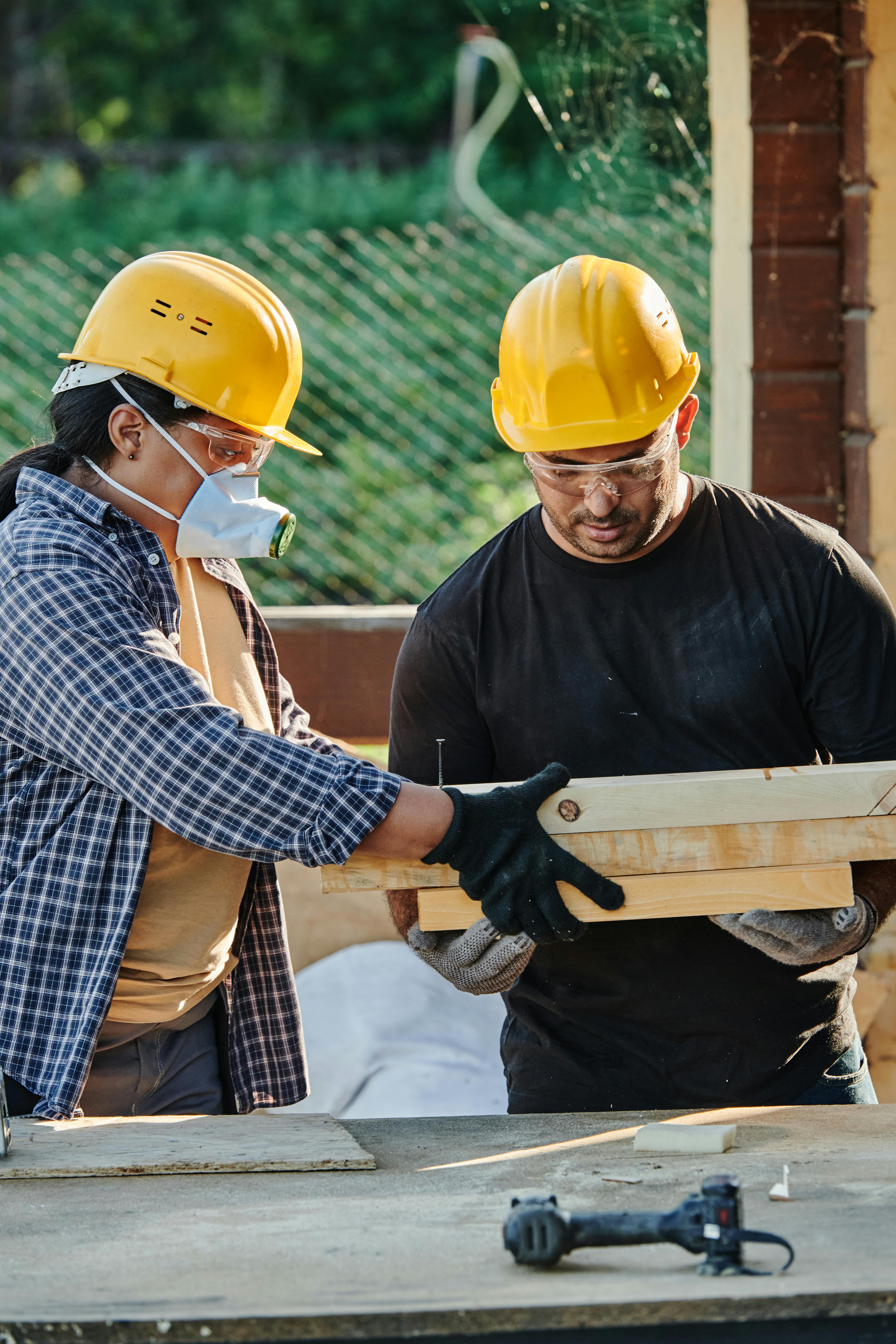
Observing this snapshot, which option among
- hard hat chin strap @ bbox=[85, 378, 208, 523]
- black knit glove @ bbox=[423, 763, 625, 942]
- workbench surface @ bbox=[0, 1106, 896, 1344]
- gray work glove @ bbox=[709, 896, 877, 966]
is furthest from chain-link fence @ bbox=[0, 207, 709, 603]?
workbench surface @ bbox=[0, 1106, 896, 1344]

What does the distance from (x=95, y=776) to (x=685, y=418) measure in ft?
4.02

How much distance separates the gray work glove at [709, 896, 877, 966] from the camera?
2.26 m

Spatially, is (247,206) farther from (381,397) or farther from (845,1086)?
(845,1086)

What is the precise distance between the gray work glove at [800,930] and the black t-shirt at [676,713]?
187mm

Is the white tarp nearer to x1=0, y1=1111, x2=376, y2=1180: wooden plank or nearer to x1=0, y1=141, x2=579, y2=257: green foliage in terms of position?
x1=0, y1=1111, x2=376, y2=1180: wooden plank

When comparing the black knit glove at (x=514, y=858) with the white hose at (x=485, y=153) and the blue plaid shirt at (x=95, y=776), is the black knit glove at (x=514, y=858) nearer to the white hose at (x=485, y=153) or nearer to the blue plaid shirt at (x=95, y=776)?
the blue plaid shirt at (x=95, y=776)

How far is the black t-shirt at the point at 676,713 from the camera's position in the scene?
2.46 metres

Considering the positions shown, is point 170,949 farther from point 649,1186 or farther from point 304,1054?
point 649,1186

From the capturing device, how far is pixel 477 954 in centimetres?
232

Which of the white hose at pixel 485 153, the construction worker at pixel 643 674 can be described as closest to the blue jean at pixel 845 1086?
the construction worker at pixel 643 674

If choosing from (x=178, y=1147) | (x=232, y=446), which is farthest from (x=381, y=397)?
(x=178, y=1147)

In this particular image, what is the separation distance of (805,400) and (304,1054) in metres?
2.18

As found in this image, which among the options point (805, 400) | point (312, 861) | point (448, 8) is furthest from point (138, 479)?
point (448, 8)

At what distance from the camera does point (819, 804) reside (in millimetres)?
2197
